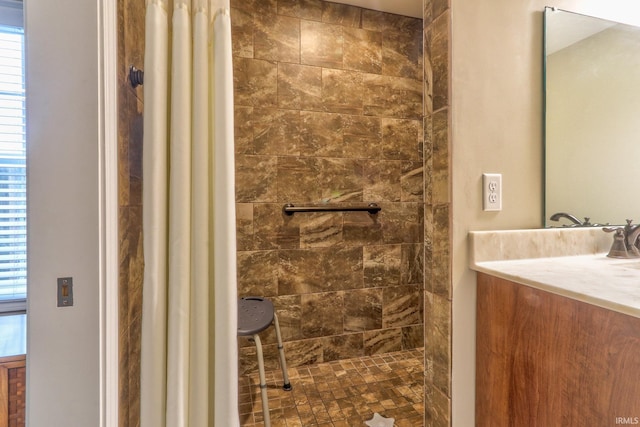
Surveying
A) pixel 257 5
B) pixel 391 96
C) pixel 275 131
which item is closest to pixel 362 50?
pixel 391 96

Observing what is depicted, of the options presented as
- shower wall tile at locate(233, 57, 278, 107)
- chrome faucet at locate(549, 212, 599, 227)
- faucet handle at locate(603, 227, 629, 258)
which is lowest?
faucet handle at locate(603, 227, 629, 258)

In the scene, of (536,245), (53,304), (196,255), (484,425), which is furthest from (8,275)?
(536,245)

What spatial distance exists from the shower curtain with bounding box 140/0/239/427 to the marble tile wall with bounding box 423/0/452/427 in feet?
Result: 2.06

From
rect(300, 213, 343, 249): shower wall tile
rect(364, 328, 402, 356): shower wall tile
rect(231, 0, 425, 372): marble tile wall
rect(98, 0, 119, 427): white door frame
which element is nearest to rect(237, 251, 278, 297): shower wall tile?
rect(231, 0, 425, 372): marble tile wall

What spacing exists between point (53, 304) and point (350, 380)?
1.71 metres

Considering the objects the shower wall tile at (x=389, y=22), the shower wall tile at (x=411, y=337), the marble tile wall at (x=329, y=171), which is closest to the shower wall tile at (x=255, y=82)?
the marble tile wall at (x=329, y=171)

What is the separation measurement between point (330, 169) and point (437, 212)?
49.2 inches

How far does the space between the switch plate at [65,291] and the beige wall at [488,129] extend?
101cm

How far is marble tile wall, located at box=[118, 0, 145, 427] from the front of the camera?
2.67ft

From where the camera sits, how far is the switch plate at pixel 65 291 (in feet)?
2.26

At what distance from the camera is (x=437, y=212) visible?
970mm

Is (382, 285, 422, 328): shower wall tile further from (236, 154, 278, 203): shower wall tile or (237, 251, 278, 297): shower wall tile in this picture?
(236, 154, 278, 203): shower wall tile

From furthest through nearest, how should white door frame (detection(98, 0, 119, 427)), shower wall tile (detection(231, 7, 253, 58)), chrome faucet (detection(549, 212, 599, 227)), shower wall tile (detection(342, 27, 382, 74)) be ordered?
shower wall tile (detection(342, 27, 382, 74)) → shower wall tile (detection(231, 7, 253, 58)) → chrome faucet (detection(549, 212, 599, 227)) → white door frame (detection(98, 0, 119, 427))

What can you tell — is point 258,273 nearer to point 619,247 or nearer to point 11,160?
point 11,160
